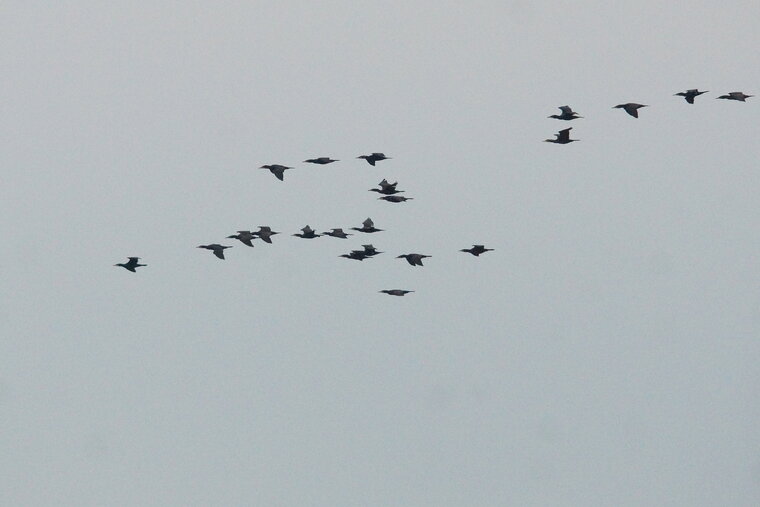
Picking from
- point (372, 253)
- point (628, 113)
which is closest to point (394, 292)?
point (372, 253)

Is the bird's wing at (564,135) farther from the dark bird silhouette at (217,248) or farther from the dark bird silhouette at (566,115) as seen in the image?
the dark bird silhouette at (217,248)

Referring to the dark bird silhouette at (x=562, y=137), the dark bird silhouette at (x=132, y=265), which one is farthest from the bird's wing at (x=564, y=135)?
the dark bird silhouette at (x=132, y=265)

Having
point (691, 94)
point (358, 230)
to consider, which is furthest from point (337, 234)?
point (691, 94)

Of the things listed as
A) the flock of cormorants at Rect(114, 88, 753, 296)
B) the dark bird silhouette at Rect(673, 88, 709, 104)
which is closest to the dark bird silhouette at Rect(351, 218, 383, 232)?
the flock of cormorants at Rect(114, 88, 753, 296)

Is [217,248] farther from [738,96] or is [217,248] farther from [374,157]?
[738,96]

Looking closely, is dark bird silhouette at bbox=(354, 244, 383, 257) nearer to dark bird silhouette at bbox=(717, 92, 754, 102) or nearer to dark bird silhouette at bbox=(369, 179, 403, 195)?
dark bird silhouette at bbox=(369, 179, 403, 195)

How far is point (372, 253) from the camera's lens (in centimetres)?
14712

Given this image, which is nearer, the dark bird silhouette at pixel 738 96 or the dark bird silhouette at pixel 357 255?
the dark bird silhouette at pixel 738 96

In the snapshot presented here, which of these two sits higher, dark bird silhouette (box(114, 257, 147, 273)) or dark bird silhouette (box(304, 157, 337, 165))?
dark bird silhouette (box(304, 157, 337, 165))

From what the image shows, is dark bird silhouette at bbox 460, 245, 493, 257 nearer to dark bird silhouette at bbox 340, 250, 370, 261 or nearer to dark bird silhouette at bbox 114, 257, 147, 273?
dark bird silhouette at bbox 340, 250, 370, 261

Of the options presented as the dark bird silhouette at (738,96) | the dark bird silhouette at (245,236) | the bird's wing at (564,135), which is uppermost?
the dark bird silhouette at (738,96)

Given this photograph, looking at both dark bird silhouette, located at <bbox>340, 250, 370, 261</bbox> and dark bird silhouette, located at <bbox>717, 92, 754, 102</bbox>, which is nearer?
dark bird silhouette, located at <bbox>717, 92, 754, 102</bbox>

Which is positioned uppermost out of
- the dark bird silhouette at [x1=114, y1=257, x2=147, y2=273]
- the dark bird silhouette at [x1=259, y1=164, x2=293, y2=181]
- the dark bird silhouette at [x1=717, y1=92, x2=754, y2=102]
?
the dark bird silhouette at [x1=717, y1=92, x2=754, y2=102]

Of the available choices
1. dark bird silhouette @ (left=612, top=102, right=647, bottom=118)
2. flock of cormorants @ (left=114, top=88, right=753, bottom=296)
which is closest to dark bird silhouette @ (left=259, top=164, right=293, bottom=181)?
flock of cormorants @ (left=114, top=88, right=753, bottom=296)
